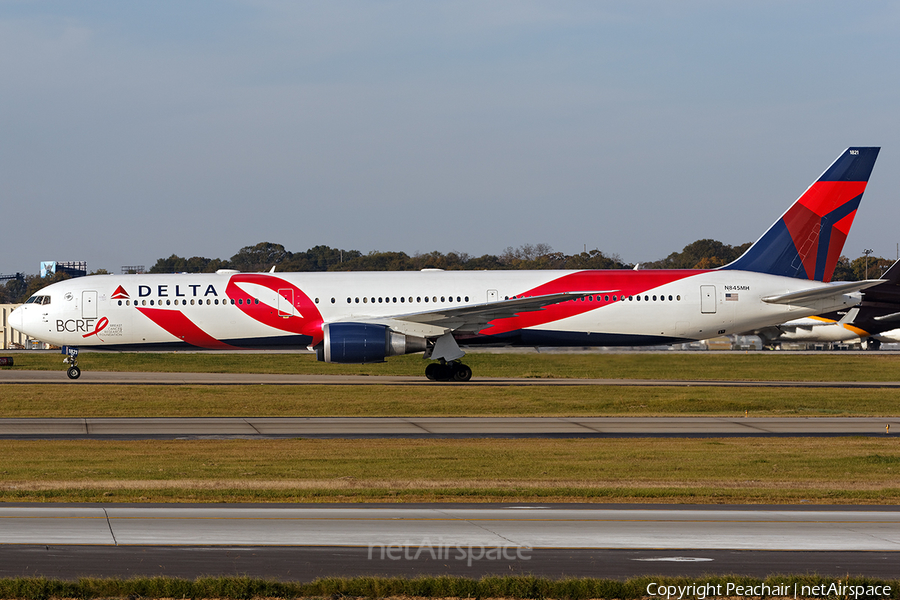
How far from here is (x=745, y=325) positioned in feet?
117

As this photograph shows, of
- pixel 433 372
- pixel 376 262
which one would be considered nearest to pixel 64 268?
pixel 376 262

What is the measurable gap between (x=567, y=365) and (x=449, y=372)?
472 centimetres

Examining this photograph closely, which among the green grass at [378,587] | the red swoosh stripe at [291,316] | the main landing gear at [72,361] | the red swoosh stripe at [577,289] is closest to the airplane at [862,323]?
the red swoosh stripe at [577,289]

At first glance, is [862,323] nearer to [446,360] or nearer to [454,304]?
[454,304]

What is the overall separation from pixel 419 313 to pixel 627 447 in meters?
15.4

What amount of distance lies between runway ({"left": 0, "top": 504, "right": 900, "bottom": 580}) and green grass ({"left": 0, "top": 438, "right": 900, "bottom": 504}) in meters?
1.01

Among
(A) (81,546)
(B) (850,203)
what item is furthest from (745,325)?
(A) (81,546)

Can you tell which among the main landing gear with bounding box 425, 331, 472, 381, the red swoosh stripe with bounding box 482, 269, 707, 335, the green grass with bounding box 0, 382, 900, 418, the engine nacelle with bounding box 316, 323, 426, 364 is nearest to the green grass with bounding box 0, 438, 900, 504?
the green grass with bounding box 0, 382, 900, 418

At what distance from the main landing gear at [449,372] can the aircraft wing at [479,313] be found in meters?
1.93

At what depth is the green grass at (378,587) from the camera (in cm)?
808

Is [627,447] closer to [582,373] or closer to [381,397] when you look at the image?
[381,397]

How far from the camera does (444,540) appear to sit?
1040 centimetres

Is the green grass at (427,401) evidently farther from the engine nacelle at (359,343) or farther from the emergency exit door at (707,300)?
the emergency exit door at (707,300)

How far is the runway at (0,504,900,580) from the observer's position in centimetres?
909
